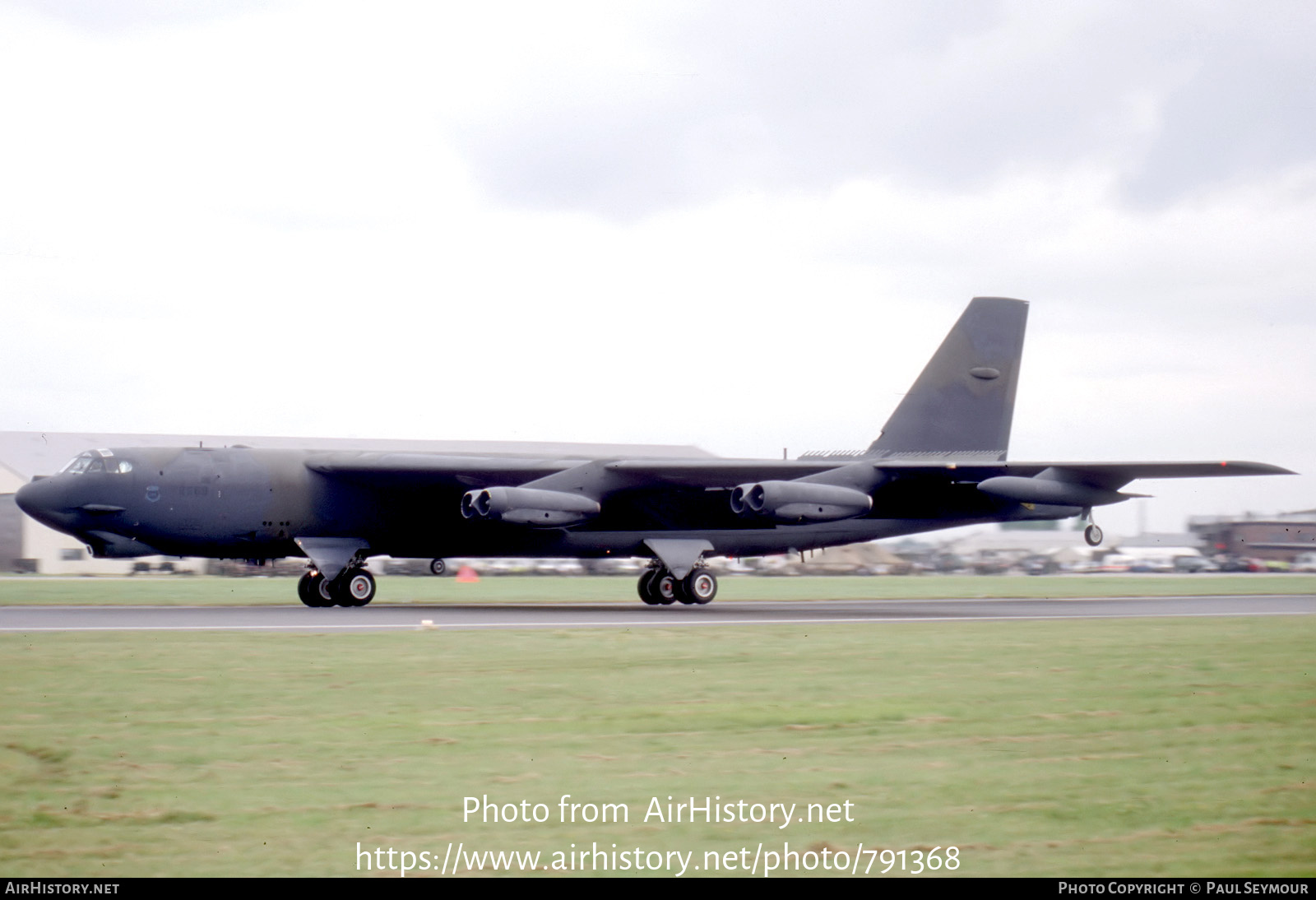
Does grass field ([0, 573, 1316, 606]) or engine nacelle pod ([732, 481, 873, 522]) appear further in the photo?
grass field ([0, 573, 1316, 606])

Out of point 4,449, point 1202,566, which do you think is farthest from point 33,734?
point 1202,566

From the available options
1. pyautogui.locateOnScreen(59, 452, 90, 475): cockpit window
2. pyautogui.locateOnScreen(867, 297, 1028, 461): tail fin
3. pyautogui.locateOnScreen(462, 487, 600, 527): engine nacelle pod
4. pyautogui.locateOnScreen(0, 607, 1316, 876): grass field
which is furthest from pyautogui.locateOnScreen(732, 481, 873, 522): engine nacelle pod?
pyautogui.locateOnScreen(59, 452, 90, 475): cockpit window

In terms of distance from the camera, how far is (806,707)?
11281 mm

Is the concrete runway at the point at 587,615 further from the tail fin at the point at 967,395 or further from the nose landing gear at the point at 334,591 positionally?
the tail fin at the point at 967,395

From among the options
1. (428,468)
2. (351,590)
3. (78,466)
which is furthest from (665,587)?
(78,466)

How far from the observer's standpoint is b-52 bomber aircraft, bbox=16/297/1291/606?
2598 centimetres

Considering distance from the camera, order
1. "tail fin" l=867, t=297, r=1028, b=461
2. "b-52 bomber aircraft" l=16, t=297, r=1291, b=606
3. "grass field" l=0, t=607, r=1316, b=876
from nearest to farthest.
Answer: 1. "grass field" l=0, t=607, r=1316, b=876
2. "b-52 bomber aircraft" l=16, t=297, r=1291, b=606
3. "tail fin" l=867, t=297, r=1028, b=461

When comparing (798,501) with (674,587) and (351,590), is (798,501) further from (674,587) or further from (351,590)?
(351,590)

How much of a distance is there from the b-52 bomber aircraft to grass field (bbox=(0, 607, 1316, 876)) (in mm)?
9642

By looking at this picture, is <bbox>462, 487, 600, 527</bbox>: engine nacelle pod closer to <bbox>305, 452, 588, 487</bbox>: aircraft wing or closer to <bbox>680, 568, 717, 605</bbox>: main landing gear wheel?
<bbox>305, 452, 588, 487</bbox>: aircraft wing

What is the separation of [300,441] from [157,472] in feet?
83.4

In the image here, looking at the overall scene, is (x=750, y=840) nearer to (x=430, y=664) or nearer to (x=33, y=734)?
(x=33, y=734)

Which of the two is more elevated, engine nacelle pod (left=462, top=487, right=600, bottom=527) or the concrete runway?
engine nacelle pod (left=462, top=487, right=600, bottom=527)

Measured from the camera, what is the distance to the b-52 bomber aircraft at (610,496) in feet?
85.3
